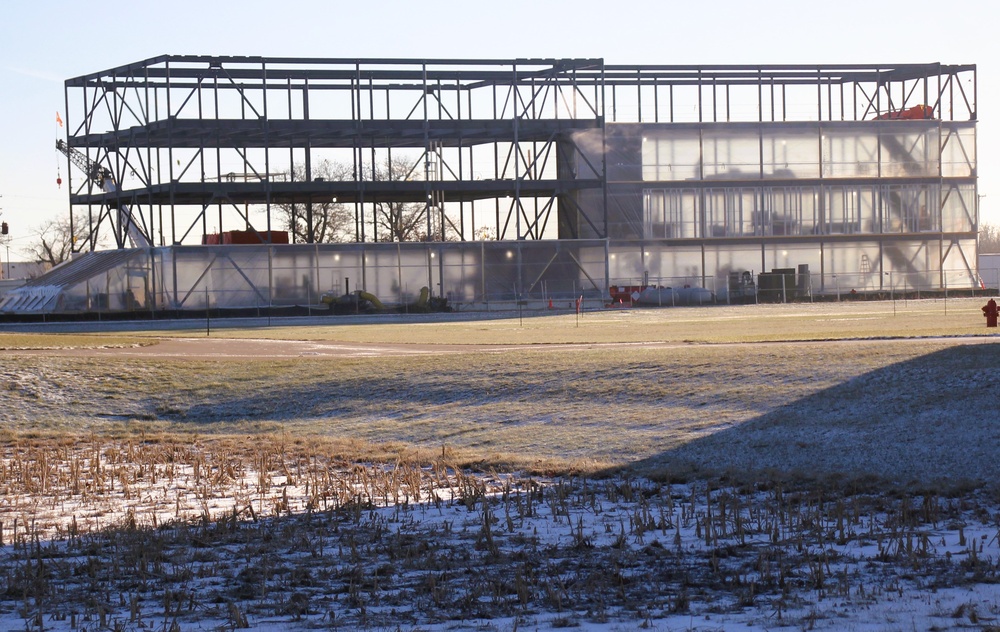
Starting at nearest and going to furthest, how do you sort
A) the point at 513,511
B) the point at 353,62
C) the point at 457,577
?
the point at 457,577 → the point at 513,511 → the point at 353,62

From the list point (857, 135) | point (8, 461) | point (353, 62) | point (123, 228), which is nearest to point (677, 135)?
point (857, 135)

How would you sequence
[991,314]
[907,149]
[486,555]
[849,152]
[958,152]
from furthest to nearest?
[958,152], [907,149], [849,152], [991,314], [486,555]

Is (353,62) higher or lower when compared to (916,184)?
higher

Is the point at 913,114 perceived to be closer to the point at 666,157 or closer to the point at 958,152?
the point at 958,152

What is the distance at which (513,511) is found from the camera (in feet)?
45.6

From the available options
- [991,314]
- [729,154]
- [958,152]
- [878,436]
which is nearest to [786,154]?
[729,154]

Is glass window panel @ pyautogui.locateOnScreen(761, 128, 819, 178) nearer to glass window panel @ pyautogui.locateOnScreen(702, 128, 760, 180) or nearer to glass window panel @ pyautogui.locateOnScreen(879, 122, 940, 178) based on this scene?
glass window panel @ pyautogui.locateOnScreen(702, 128, 760, 180)

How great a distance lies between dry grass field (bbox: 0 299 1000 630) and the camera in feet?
31.8

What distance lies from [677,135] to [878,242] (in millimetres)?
14097

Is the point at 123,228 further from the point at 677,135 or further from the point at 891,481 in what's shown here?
the point at 891,481

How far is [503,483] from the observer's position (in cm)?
1625

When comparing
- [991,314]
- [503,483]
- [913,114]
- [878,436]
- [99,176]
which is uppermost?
[913,114]

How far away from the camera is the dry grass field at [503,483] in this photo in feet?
31.8

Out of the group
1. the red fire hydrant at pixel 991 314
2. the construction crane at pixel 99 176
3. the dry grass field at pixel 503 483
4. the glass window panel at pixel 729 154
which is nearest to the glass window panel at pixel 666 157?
the glass window panel at pixel 729 154
